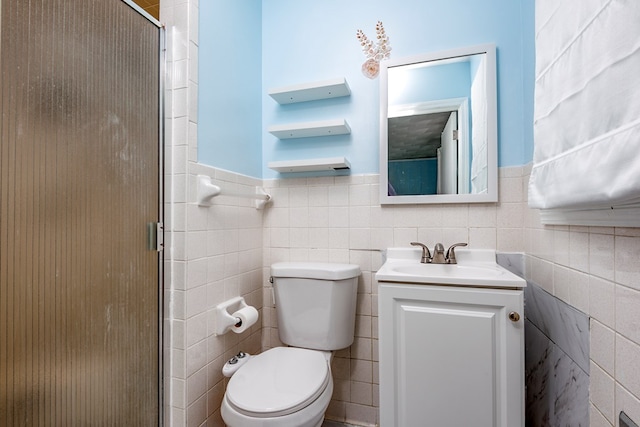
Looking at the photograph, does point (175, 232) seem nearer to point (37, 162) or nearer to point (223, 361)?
point (37, 162)

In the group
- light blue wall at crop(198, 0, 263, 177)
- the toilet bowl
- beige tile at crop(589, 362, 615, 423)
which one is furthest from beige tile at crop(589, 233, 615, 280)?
light blue wall at crop(198, 0, 263, 177)

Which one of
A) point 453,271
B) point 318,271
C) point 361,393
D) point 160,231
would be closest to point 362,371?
point 361,393

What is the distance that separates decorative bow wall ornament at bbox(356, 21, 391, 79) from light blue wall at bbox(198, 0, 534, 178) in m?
0.07

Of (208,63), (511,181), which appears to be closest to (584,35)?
(511,181)

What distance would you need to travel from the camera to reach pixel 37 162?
2.59 ft

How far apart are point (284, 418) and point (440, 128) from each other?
4.58 feet

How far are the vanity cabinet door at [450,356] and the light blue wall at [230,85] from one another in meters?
0.94

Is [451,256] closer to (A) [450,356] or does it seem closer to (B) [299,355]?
(A) [450,356]

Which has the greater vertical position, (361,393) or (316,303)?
(316,303)

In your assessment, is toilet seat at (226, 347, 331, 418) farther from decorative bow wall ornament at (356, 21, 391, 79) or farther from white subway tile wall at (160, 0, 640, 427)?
decorative bow wall ornament at (356, 21, 391, 79)

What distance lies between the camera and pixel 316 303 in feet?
4.71

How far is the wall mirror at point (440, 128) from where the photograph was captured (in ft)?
4.65

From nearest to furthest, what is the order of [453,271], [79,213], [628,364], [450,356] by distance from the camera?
1. [628,364]
2. [79,213]
3. [450,356]
4. [453,271]

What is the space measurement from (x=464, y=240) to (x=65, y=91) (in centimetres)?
160
